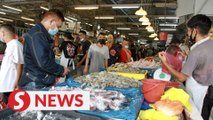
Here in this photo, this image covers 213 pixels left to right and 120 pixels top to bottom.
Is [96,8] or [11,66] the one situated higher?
[96,8]

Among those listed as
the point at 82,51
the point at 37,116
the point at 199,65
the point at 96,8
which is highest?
the point at 96,8

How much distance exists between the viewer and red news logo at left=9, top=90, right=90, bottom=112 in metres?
1.11

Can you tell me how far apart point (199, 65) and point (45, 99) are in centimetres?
186

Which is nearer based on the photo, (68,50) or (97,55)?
(97,55)

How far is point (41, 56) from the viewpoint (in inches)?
88.6

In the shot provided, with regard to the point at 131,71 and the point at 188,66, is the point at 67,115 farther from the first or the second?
the point at 131,71

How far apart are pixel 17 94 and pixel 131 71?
286cm

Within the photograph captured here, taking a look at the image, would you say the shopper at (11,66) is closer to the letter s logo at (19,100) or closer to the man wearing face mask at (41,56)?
the man wearing face mask at (41,56)

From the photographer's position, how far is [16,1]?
1250 centimetres

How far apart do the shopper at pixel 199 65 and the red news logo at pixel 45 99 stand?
1620 millimetres

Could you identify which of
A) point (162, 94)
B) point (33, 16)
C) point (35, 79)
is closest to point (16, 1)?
point (33, 16)

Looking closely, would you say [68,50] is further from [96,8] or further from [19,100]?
[96,8]

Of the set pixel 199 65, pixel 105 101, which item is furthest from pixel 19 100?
pixel 199 65

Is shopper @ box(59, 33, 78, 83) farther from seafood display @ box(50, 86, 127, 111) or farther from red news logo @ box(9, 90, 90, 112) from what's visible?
red news logo @ box(9, 90, 90, 112)
